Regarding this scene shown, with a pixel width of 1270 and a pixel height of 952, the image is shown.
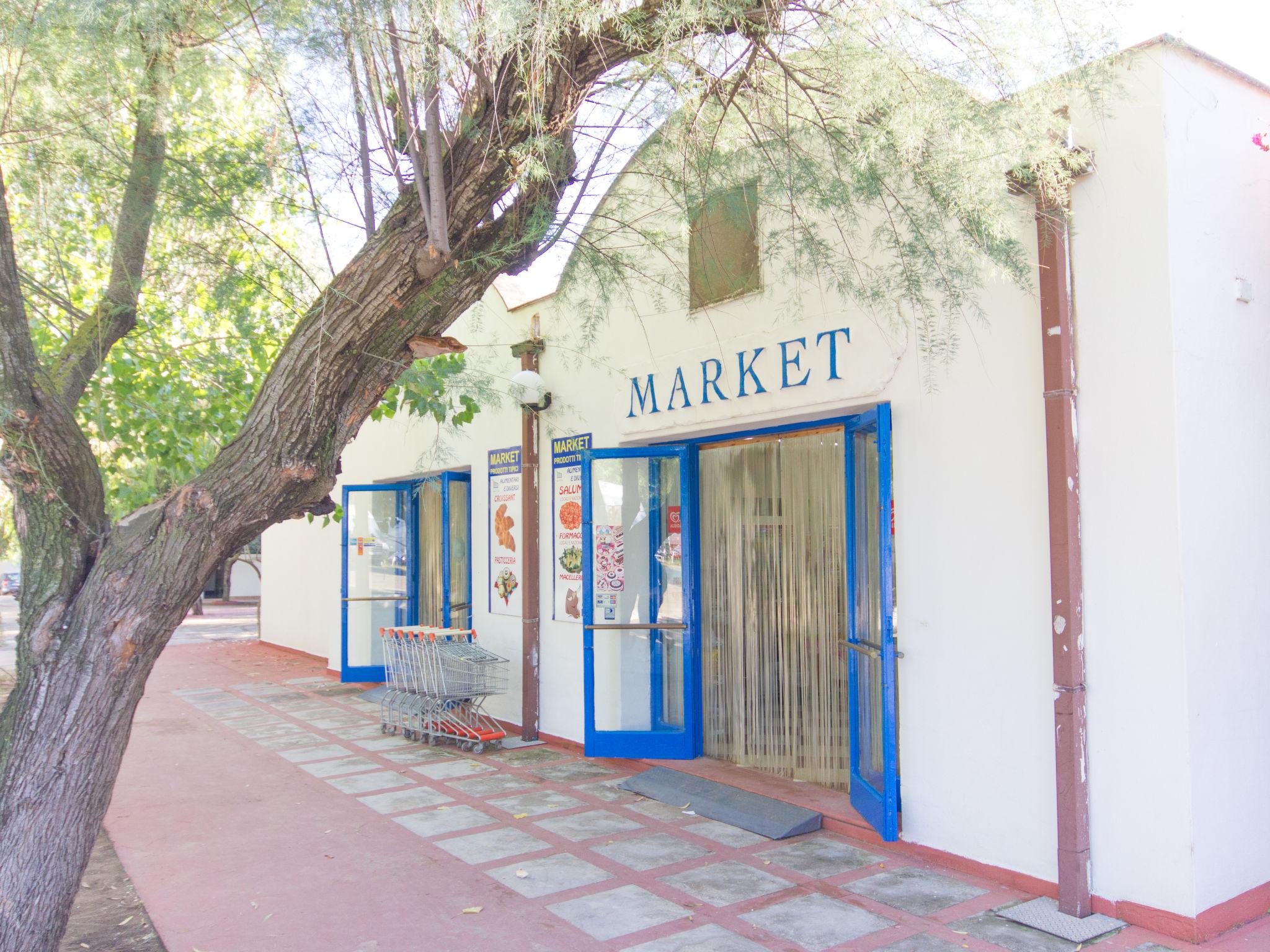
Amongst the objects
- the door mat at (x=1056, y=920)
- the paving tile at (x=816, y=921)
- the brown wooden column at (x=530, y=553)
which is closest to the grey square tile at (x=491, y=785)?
the brown wooden column at (x=530, y=553)

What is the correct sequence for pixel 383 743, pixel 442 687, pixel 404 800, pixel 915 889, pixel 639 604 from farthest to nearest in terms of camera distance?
pixel 383 743 → pixel 442 687 → pixel 639 604 → pixel 404 800 → pixel 915 889

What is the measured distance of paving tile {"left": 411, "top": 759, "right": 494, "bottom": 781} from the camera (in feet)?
24.1

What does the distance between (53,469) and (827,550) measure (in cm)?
451

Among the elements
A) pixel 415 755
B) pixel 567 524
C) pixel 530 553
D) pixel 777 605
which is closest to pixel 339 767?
pixel 415 755

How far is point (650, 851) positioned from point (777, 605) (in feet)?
6.75

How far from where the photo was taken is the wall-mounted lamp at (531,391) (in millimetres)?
8289

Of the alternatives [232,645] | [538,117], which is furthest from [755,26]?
[232,645]

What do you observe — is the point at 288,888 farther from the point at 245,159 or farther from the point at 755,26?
the point at 755,26

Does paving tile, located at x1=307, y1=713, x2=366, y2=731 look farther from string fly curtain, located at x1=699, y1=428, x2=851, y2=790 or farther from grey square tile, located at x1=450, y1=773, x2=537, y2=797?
string fly curtain, located at x1=699, y1=428, x2=851, y2=790

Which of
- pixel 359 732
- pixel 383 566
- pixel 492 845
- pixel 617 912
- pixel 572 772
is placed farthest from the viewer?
pixel 383 566

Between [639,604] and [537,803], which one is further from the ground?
[639,604]

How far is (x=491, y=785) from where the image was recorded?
7.04 metres

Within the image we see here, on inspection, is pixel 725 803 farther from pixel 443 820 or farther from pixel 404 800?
pixel 404 800

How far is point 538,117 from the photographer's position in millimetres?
4137
